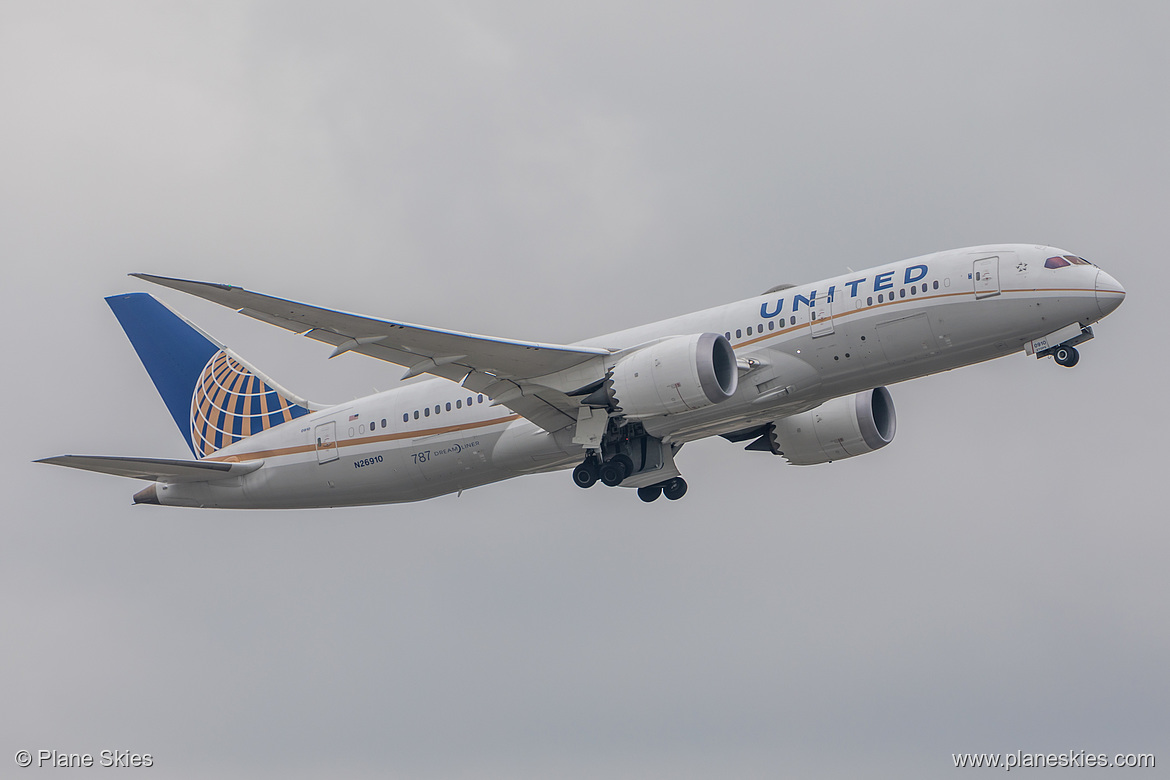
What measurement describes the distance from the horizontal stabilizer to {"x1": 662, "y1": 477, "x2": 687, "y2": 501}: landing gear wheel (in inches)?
493

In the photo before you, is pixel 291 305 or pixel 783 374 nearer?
pixel 291 305

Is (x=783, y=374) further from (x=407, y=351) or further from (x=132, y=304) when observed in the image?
(x=132, y=304)

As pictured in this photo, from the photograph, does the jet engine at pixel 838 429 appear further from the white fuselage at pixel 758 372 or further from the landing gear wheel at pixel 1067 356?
the landing gear wheel at pixel 1067 356

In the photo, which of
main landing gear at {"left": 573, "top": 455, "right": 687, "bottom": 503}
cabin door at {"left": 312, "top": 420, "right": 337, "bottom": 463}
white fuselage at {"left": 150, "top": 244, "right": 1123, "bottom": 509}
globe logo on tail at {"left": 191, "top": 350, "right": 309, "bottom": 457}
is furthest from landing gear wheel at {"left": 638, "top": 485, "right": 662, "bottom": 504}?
globe logo on tail at {"left": 191, "top": 350, "right": 309, "bottom": 457}

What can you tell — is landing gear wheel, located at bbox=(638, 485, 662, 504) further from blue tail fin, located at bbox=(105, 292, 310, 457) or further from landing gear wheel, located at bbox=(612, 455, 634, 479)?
blue tail fin, located at bbox=(105, 292, 310, 457)

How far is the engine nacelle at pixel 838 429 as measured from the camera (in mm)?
42375

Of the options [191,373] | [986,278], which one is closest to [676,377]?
[986,278]

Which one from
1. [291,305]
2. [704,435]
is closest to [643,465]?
[704,435]

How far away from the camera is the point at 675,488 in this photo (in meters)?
42.5

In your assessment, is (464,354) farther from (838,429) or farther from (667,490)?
(838,429)

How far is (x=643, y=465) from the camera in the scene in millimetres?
38938

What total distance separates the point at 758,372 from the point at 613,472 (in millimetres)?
5267

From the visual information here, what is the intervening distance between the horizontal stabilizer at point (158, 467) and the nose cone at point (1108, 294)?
24.5 m

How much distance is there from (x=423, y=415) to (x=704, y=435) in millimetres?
8212
